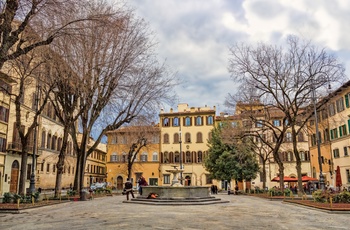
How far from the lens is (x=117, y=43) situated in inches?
806

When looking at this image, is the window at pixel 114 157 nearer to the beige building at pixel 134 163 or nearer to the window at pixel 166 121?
the beige building at pixel 134 163

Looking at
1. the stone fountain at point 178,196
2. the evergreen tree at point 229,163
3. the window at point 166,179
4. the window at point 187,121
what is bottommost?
the stone fountain at point 178,196

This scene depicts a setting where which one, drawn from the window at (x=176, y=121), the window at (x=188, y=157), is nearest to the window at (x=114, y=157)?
the window at (x=176, y=121)

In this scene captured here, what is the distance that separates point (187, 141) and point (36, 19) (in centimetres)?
5107

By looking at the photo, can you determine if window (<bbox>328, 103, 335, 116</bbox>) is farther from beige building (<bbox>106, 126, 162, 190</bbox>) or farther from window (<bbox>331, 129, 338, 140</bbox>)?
beige building (<bbox>106, 126, 162, 190</bbox>)

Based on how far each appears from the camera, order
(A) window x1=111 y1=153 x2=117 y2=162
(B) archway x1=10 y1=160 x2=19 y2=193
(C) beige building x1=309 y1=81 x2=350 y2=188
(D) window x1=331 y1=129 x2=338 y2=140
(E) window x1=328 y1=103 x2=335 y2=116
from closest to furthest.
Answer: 1. (B) archway x1=10 y1=160 x2=19 y2=193
2. (C) beige building x1=309 y1=81 x2=350 y2=188
3. (D) window x1=331 y1=129 x2=338 y2=140
4. (E) window x1=328 y1=103 x2=335 y2=116
5. (A) window x1=111 y1=153 x2=117 y2=162

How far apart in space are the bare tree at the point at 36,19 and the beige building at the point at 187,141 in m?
49.3

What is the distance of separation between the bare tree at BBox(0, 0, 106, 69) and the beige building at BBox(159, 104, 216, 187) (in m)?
49.3

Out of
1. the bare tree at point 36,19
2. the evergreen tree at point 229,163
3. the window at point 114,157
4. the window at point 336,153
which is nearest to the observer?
the bare tree at point 36,19

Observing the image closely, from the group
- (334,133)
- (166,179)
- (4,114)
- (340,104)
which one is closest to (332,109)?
(340,104)

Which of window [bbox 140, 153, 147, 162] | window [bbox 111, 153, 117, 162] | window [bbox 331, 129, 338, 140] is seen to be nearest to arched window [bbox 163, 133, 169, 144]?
window [bbox 140, 153, 147, 162]

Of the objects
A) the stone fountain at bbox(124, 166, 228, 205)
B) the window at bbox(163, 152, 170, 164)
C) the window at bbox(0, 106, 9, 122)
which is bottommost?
the stone fountain at bbox(124, 166, 228, 205)

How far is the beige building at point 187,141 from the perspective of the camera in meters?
59.7

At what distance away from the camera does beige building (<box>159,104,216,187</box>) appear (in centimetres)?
5972
